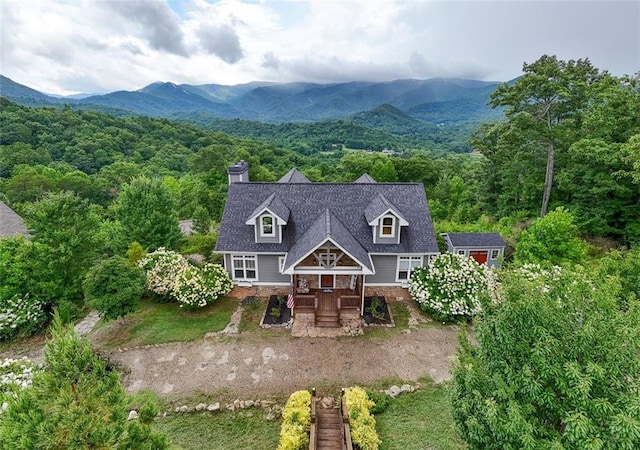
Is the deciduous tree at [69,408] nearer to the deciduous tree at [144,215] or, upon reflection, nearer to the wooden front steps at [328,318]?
the wooden front steps at [328,318]

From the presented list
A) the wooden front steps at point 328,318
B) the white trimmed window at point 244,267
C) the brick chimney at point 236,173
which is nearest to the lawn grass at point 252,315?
the white trimmed window at point 244,267

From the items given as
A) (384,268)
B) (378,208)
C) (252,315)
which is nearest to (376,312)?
(384,268)

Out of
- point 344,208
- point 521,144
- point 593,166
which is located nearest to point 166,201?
point 344,208

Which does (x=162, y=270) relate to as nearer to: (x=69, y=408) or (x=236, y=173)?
(x=236, y=173)

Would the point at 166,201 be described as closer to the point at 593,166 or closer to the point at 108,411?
the point at 108,411

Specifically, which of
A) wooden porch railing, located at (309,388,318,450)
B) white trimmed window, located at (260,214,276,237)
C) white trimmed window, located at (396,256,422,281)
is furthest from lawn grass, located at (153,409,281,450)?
white trimmed window, located at (396,256,422,281)

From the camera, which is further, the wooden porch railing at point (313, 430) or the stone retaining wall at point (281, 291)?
the stone retaining wall at point (281, 291)
